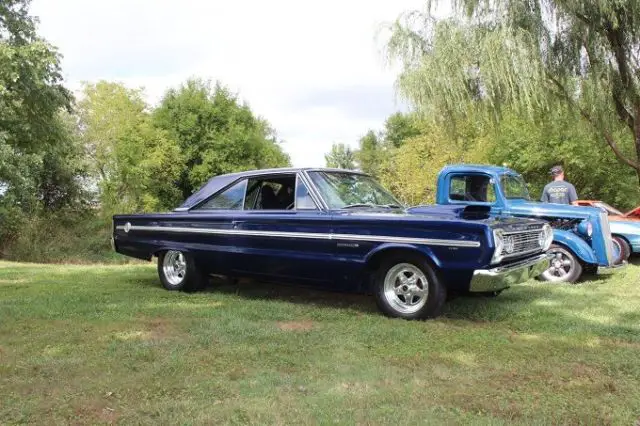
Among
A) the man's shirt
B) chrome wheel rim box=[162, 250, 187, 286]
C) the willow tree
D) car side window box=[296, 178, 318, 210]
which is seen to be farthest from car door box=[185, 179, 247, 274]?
the willow tree

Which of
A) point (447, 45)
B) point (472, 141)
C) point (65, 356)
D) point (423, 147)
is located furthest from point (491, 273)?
point (423, 147)

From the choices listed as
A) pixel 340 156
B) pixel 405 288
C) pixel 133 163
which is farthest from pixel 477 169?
pixel 340 156

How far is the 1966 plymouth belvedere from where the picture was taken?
562 centimetres

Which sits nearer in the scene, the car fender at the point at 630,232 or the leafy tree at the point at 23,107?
the car fender at the point at 630,232

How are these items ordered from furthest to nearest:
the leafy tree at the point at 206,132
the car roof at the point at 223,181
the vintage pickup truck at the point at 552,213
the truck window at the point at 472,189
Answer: the leafy tree at the point at 206,132, the truck window at the point at 472,189, the vintage pickup truck at the point at 552,213, the car roof at the point at 223,181

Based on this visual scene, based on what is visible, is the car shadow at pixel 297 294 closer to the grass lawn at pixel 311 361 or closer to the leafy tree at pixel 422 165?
the grass lawn at pixel 311 361

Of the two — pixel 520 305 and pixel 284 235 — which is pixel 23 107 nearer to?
pixel 284 235

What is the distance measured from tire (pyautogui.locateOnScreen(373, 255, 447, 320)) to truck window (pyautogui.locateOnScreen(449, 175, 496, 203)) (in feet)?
14.3

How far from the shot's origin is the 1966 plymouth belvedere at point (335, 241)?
5617mm

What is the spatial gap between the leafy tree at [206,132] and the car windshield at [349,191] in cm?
3214

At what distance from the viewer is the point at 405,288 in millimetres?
6004

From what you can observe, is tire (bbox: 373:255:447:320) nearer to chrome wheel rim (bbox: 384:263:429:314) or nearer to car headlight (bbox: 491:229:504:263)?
chrome wheel rim (bbox: 384:263:429:314)

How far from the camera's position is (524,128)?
2158 centimetres

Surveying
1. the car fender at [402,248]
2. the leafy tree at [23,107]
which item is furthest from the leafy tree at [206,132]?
the car fender at [402,248]
